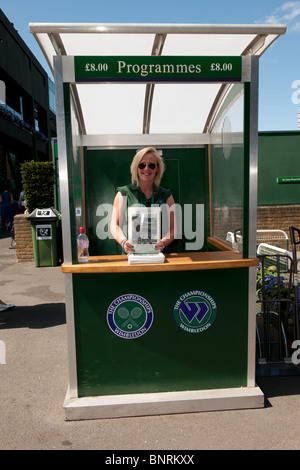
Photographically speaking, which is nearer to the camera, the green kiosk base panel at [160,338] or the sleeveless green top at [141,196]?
the green kiosk base panel at [160,338]

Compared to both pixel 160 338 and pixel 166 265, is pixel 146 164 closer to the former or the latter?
pixel 166 265

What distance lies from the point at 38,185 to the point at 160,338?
28.7ft

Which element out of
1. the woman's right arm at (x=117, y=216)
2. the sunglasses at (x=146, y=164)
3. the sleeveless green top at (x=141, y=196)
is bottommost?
the woman's right arm at (x=117, y=216)

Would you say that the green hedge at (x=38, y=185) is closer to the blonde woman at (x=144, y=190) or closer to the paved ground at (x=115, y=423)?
the paved ground at (x=115, y=423)

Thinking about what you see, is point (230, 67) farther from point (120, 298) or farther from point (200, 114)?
point (120, 298)

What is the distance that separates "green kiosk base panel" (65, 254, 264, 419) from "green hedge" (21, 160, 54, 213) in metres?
8.41

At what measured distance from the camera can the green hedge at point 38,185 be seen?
10.9 m

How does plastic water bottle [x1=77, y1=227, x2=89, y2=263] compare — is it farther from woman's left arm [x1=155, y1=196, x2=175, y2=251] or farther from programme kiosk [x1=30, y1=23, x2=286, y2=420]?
woman's left arm [x1=155, y1=196, x2=175, y2=251]

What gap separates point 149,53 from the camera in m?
3.26

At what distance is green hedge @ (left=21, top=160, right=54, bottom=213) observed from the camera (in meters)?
10.9

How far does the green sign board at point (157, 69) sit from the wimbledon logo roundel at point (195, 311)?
1.68m

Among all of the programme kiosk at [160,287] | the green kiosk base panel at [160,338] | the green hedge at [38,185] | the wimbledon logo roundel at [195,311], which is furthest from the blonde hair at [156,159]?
the green hedge at [38,185]

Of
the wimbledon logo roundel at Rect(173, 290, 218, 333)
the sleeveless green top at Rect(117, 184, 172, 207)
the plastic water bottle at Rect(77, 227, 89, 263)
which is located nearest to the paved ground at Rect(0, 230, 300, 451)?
the wimbledon logo roundel at Rect(173, 290, 218, 333)

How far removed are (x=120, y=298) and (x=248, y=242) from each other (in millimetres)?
1120
